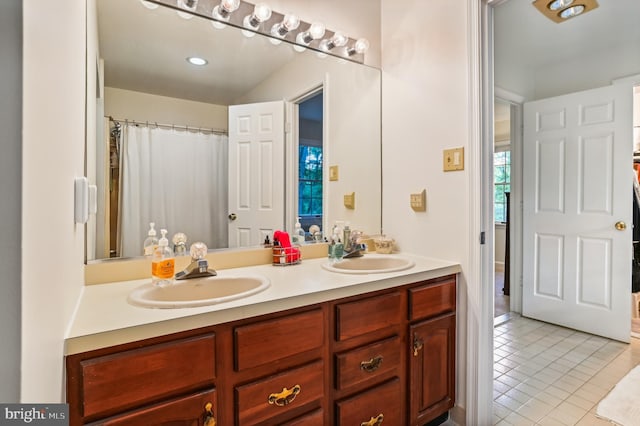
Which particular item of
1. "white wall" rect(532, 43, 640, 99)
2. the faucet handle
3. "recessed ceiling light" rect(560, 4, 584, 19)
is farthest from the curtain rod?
"white wall" rect(532, 43, 640, 99)

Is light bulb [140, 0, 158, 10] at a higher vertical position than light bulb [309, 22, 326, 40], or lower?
lower

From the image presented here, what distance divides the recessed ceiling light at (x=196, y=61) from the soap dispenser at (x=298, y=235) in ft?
3.05

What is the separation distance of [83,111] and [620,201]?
340 centimetres

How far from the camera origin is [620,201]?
97.7 inches

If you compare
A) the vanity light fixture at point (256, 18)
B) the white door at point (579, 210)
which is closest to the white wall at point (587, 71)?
the white door at point (579, 210)

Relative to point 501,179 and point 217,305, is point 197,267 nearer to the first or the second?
point 217,305

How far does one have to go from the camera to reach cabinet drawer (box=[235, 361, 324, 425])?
3.22 ft

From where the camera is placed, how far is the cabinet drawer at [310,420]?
1078mm

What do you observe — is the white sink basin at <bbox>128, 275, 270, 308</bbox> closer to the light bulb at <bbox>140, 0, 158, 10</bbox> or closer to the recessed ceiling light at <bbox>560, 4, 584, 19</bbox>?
the light bulb at <bbox>140, 0, 158, 10</bbox>

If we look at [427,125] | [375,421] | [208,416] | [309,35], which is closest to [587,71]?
[427,125]

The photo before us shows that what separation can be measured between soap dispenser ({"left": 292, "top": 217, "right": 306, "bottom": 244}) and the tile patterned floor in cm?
137

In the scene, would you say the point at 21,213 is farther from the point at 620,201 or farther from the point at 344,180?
the point at 620,201

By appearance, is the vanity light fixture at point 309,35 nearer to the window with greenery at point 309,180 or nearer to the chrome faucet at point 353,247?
the window with greenery at point 309,180

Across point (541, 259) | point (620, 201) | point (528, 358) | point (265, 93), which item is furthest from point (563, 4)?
point (528, 358)
